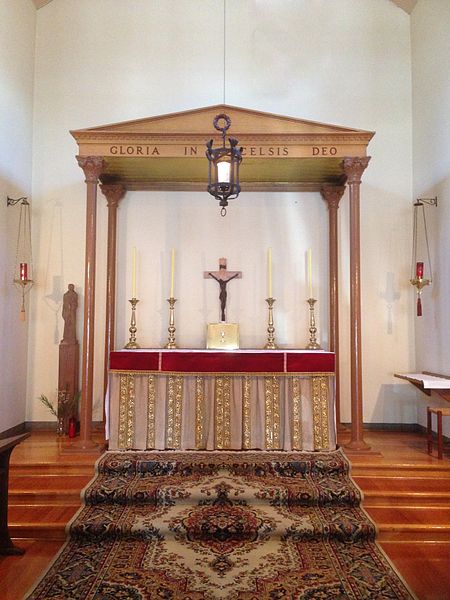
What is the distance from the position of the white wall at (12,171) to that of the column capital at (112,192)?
3.37 feet

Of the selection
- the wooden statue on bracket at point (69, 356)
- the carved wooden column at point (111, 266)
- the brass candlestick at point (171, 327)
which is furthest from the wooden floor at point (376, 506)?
the brass candlestick at point (171, 327)

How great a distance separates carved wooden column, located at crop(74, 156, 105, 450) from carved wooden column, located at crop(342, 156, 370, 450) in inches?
105

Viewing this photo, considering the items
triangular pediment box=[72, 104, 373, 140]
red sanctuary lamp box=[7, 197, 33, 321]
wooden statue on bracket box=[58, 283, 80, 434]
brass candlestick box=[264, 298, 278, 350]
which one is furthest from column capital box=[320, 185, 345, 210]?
red sanctuary lamp box=[7, 197, 33, 321]

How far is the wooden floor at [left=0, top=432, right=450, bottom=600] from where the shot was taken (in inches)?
130

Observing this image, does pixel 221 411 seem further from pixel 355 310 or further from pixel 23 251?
pixel 23 251

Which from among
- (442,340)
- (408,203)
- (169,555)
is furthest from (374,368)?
(169,555)

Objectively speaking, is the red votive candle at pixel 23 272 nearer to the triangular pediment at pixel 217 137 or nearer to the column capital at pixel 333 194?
the triangular pediment at pixel 217 137

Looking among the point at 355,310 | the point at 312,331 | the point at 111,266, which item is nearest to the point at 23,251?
the point at 111,266

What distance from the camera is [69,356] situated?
20.3 feet

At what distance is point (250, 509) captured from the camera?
13.2ft

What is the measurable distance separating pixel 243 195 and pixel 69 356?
120 inches

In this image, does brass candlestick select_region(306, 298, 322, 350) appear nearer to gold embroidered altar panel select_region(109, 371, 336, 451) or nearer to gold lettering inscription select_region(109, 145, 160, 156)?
gold embroidered altar panel select_region(109, 371, 336, 451)

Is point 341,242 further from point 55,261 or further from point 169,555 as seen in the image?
point 169,555

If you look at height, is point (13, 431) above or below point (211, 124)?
below
